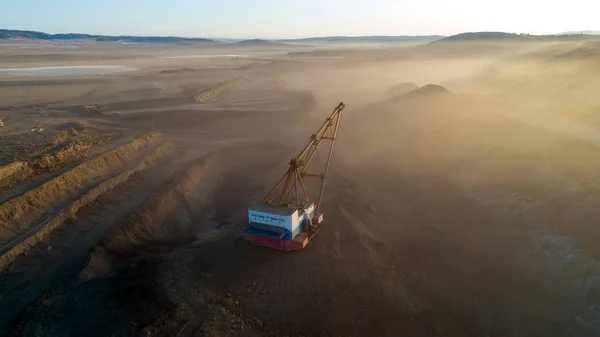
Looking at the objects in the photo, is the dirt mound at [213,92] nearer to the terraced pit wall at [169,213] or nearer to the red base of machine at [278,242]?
the terraced pit wall at [169,213]

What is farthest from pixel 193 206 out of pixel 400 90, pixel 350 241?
pixel 400 90

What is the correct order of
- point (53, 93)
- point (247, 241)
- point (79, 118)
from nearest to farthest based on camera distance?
point (247, 241), point (79, 118), point (53, 93)

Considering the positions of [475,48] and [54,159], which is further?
[475,48]

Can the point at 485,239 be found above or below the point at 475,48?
below

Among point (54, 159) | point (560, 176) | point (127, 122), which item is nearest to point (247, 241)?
point (54, 159)

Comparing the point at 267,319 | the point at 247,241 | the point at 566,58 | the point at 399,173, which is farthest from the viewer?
the point at 566,58

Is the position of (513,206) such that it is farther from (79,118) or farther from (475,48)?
(475,48)

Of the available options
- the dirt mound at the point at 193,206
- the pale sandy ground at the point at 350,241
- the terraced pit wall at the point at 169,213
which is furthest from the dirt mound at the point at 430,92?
the terraced pit wall at the point at 169,213
